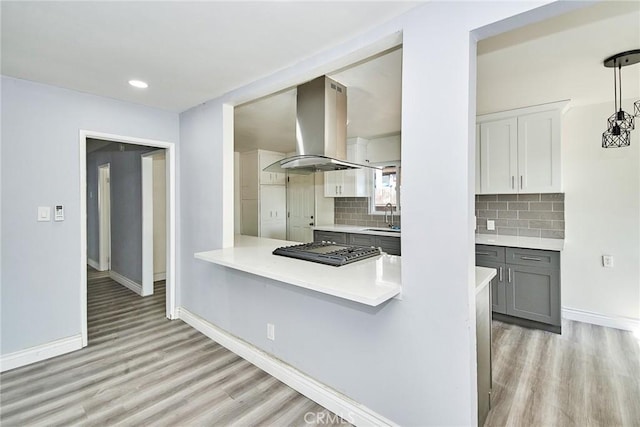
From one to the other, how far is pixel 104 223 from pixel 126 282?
1.63 m

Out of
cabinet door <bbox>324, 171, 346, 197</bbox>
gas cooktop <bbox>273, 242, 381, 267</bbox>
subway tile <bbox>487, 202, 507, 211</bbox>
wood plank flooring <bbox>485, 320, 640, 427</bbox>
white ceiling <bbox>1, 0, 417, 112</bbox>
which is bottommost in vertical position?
wood plank flooring <bbox>485, 320, 640, 427</bbox>

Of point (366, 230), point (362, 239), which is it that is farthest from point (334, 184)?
point (362, 239)

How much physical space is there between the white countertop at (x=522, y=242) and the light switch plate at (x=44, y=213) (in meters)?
4.23

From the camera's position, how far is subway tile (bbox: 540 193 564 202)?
3320 millimetres

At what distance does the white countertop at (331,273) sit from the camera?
146 cm

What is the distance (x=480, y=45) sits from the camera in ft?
6.22

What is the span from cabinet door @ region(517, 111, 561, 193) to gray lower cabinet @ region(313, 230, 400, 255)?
5.15ft

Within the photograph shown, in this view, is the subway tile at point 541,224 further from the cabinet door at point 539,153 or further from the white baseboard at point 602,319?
the white baseboard at point 602,319

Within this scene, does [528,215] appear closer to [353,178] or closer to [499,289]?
[499,289]

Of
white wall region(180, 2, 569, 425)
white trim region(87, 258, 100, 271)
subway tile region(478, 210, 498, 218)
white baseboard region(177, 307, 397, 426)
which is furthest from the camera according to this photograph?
white trim region(87, 258, 100, 271)

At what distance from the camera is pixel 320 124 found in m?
2.28

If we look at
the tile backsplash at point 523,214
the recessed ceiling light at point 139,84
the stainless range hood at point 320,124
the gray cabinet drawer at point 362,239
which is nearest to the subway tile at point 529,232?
the tile backsplash at point 523,214

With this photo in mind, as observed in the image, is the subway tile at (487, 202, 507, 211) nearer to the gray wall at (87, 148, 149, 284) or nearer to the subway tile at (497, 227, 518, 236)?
the subway tile at (497, 227, 518, 236)

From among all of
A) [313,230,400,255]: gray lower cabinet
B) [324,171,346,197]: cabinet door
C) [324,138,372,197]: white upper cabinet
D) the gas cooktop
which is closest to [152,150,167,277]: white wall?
[313,230,400,255]: gray lower cabinet
